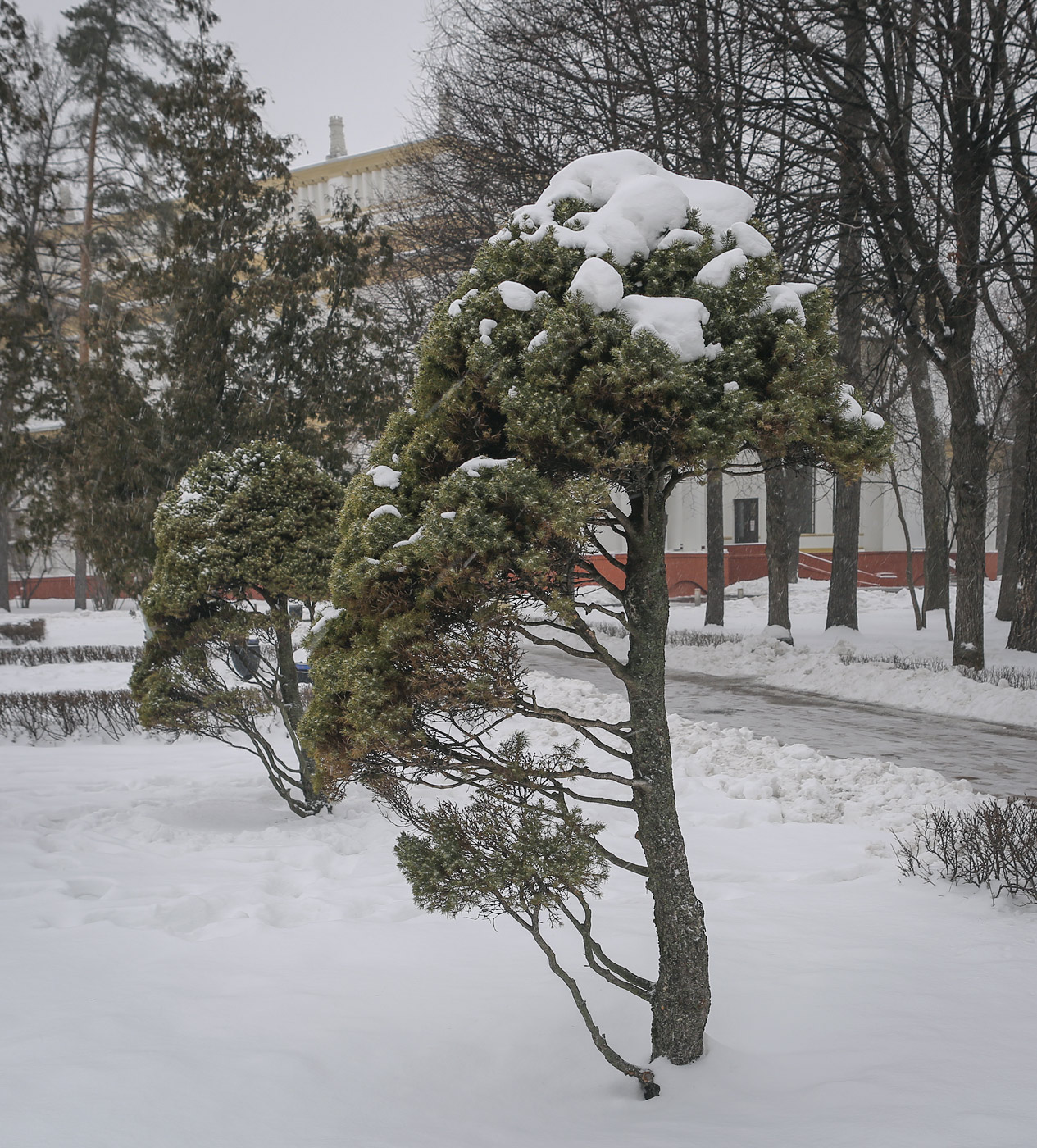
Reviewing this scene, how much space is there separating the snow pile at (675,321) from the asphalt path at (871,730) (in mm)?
5849

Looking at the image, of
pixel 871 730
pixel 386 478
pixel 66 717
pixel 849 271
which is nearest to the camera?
pixel 386 478

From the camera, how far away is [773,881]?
580 centimetres

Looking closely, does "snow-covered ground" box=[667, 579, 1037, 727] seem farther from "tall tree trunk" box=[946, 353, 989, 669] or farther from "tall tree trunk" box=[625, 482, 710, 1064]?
"tall tree trunk" box=[625, 482, 710, 1064]

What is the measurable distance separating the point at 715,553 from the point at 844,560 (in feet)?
10.2

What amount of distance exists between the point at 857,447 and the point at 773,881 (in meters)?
3.44

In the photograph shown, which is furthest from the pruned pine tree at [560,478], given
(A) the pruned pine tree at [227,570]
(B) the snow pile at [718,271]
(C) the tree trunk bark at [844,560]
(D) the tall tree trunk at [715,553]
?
(D) the tall tree trunk at [715,553]

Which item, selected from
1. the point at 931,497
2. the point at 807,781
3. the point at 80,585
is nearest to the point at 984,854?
the point at 807,781

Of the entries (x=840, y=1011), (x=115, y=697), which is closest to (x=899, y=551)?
(x=115, y=697)

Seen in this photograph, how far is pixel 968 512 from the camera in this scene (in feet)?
42.5

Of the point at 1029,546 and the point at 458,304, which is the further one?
the point at 1029,546

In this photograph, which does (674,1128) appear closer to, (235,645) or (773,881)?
(773,881)

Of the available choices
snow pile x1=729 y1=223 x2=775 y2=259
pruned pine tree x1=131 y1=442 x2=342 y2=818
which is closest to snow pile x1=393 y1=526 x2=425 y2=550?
snow pile x1=729 y1=223 x2=775 y2=259

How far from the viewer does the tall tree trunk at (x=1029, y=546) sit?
41.2ft

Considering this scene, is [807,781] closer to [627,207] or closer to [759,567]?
[627,207]
